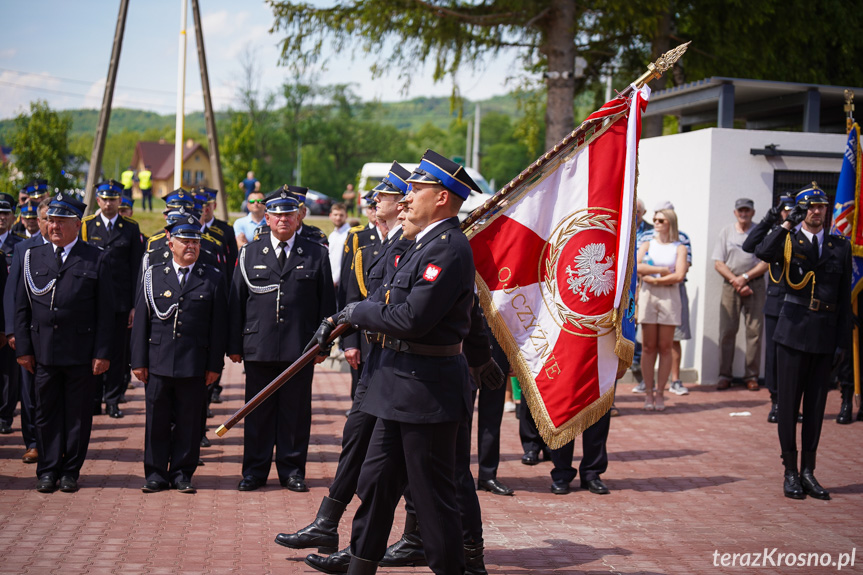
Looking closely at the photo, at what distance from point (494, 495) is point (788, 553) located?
2294mm

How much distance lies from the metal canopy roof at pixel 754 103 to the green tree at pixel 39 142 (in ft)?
94.2

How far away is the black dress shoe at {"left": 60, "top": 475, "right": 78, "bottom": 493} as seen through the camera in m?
7.07

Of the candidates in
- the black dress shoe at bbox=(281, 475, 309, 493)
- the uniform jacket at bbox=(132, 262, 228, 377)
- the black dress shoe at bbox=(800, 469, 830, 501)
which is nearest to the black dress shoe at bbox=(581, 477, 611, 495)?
the black dress shoe at bbox=(800, 469, 830, 501)

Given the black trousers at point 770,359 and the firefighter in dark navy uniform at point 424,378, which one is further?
the black trousers at point 770,359

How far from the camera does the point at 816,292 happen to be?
7.66m

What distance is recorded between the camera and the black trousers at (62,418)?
720cm

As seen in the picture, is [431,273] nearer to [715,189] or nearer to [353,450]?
[353,450]

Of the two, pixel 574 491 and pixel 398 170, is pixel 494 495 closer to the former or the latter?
pixel 574 491

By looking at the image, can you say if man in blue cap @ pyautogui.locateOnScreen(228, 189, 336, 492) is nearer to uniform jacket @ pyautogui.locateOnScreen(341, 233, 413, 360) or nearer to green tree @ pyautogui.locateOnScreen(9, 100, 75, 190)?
uniform jacket @ pyautogui.locateOnScreen(341, 233, 413, 360)

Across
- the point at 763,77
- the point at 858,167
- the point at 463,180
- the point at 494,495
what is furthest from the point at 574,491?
the point at 763,77

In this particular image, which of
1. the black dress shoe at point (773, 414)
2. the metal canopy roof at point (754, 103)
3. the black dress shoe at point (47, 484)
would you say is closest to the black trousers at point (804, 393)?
the black dress shoe at point (773, 414)

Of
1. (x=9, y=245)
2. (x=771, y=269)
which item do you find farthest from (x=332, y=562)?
(x=9, y=245)

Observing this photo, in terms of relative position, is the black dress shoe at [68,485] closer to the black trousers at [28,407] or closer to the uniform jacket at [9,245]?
the black trousers at [28,407]

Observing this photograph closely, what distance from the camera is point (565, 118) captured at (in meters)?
17.8
